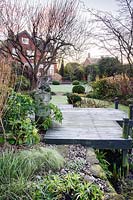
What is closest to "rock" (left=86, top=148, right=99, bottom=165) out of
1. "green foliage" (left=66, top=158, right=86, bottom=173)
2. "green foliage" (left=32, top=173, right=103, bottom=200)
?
"green foliage" (left=66, top=158, right=86, bottom=173)

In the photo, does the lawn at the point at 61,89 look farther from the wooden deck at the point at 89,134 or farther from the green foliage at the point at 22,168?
the green foliage at the point at 22,168

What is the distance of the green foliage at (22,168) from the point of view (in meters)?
2.37

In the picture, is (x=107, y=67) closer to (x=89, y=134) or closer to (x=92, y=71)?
(x=92, y=71)

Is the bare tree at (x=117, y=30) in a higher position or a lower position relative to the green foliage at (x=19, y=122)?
higher

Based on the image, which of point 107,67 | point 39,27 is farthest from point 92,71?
point 39,27

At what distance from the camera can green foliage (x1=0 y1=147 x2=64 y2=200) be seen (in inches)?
93.3

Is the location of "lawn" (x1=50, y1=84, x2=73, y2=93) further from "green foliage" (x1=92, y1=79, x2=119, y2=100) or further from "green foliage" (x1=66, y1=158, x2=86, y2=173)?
"green foliage" (x1=66, y1=158, x2=86, y2=173)

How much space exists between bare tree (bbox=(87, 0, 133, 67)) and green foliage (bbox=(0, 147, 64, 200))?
9.91 m

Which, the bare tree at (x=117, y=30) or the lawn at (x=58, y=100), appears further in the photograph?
the lawn at (x=58, y=100)

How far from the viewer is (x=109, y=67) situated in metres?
17.3

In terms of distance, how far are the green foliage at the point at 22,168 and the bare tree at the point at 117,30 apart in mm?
9905

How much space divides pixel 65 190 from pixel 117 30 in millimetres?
10718

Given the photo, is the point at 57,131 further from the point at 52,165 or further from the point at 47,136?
the point at 52,165

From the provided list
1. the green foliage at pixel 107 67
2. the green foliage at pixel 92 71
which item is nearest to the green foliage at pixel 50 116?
the green foliage at pixel 107 67
